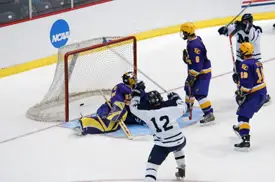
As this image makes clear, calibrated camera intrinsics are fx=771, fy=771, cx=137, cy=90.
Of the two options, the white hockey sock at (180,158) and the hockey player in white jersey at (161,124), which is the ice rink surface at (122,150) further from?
the hockey player in white jersey at (161,124)

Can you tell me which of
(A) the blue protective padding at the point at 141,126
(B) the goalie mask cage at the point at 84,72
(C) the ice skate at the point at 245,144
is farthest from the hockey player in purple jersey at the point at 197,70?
(B) the goalie mask cage at the point at 84,72

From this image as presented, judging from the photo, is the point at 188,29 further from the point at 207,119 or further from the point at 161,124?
the point at 161,124

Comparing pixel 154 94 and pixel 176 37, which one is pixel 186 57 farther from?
pixel 176 37

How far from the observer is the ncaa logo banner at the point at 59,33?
10.2m

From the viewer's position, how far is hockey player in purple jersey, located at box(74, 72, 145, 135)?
7590 millimetres

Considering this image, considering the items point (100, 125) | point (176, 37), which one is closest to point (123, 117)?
point (100, 125)

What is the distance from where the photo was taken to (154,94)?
19.6ft

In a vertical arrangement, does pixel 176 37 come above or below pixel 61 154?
above

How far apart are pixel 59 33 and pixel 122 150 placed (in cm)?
348

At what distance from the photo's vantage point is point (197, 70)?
7.63 meters

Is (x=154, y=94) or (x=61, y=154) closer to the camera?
(x=154, y=94)

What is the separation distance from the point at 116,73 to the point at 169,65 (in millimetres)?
1707

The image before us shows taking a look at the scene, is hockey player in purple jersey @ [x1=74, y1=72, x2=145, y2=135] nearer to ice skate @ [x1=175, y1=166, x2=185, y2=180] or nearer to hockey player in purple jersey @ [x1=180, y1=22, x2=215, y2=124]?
hockey player in purple jersey @ [x1=180, y1=22, x2=215, y2=124]

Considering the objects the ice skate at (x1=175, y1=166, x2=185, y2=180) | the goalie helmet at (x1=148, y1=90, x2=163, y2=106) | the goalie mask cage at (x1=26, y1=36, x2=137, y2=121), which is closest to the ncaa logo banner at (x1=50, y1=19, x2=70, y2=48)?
the goalie mask cage at (x1=26, y1=36, x2=137, y2=121)
